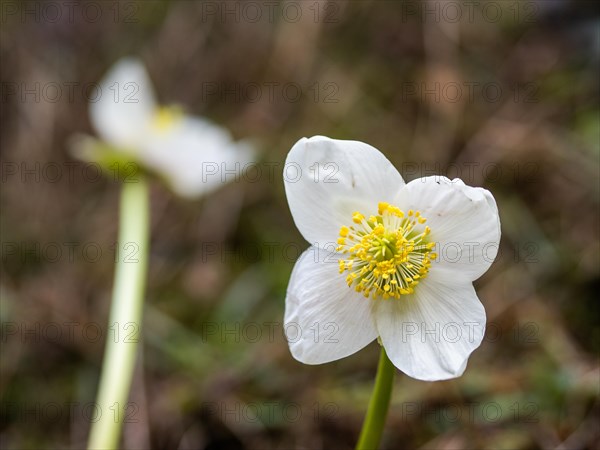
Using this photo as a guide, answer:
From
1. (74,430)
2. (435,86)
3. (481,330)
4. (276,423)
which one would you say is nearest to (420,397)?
(276,423)

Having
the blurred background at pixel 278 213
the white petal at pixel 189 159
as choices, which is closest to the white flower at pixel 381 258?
Answer: the blurred background at pixel 278 213

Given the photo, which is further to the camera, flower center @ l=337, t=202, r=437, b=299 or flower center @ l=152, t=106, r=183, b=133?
flower center @ l=152, t=106, r=183, b=133

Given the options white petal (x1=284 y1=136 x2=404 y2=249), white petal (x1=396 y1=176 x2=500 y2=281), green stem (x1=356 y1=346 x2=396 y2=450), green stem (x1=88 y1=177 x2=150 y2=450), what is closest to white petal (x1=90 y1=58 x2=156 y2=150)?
green stem (x1=88 y1=177 x2=150 y2=450)

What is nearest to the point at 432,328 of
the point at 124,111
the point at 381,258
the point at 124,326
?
the point at 381,258

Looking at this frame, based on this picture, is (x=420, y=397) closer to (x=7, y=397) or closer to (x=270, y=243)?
(x=270, y=243)

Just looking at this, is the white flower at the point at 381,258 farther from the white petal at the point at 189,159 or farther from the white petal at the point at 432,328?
the white petal at the point at 189,159

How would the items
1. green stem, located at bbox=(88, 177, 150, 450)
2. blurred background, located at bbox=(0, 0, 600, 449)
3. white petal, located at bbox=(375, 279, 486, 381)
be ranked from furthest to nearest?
blurred background, located at bbox=(0, 0, 600, 449), green stem, located at bbox=(88, 177, 150, 450), white petal, located at bbox=(375, 279, 486, 381)

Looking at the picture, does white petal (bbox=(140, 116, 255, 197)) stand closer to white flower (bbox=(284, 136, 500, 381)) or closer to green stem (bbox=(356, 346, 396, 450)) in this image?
white flower (bbox=(284, 136, 500, 381))
